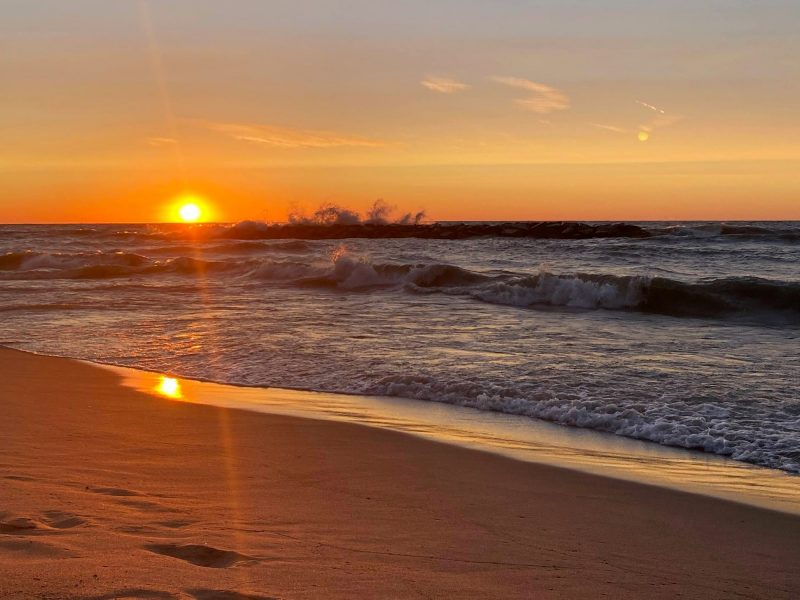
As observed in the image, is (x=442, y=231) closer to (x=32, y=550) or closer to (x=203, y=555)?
(x=203, y=555)

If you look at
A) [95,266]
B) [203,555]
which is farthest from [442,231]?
[203,555]

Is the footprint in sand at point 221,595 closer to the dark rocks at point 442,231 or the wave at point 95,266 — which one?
the wave at point 95,266

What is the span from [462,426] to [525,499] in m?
2.20

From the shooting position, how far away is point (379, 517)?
12.9ft

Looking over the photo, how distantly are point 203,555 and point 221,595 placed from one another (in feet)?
1.46

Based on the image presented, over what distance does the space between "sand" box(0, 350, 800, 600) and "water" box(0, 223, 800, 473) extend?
1.88 meters

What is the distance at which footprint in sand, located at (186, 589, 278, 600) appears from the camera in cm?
278

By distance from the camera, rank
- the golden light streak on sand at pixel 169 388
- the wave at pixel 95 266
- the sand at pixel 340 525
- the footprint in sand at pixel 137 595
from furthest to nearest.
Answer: the wave at pixel 95 266 < the golden light streak on sand at pixel 169 388 < the sand at pixel 340 525 < the footprint in sand at pixel 137 595

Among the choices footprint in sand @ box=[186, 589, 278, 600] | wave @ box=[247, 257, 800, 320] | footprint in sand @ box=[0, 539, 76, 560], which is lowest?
footprint in sand @ box=[186, 589, 278, 600]

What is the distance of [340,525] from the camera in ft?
12.3

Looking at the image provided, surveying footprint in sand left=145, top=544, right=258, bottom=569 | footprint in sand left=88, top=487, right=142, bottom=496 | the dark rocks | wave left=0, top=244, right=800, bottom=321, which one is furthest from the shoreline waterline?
the dark rocks

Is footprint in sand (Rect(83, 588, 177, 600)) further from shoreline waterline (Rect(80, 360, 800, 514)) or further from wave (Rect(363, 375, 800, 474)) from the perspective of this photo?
wave (Rect(363, 375, 800, 474))

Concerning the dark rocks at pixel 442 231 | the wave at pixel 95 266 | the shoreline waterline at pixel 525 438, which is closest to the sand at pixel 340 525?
the shoreline waterline at pixel 525 438

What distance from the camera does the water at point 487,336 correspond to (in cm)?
709
